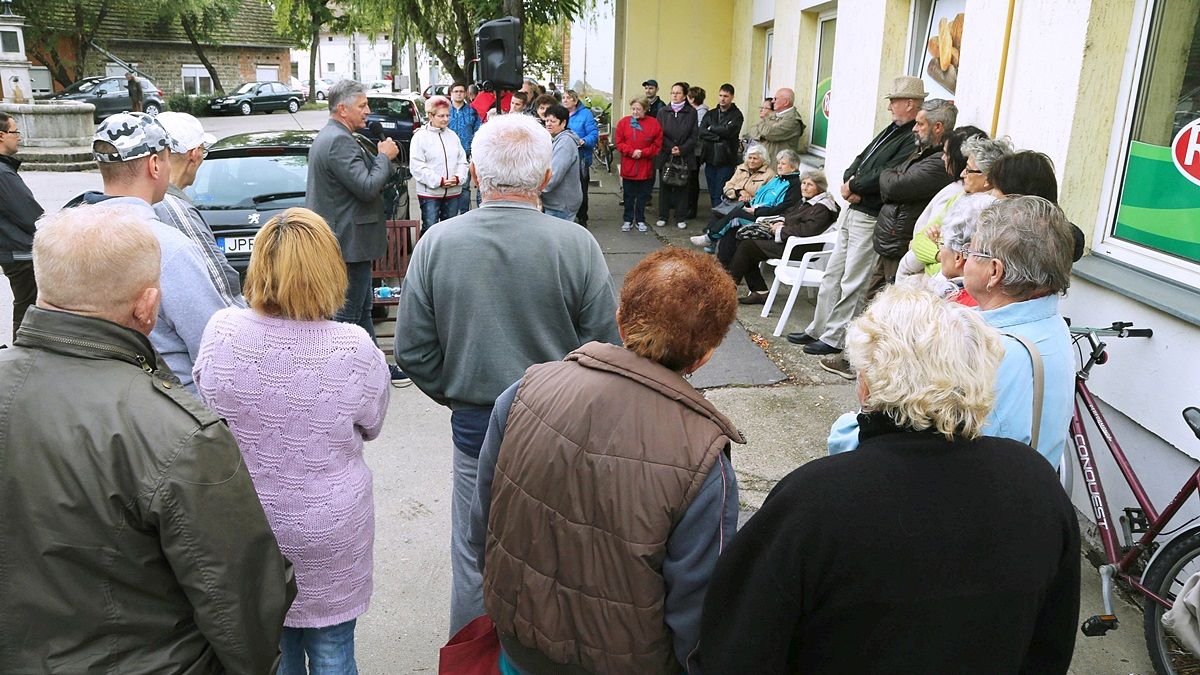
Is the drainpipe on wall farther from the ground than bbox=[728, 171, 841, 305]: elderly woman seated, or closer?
farther from the ground

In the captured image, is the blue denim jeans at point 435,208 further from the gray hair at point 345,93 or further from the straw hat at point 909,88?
the straw hat at point 909,88

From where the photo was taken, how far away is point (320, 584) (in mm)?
2346

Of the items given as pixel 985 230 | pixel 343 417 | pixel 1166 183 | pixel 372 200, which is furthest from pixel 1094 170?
pixel 372 200

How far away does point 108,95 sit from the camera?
3069cm

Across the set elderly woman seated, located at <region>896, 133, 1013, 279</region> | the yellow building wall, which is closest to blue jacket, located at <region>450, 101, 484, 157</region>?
the yellow building wall

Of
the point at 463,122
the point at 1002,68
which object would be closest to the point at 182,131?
the point at 1002,68

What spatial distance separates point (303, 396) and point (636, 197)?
8.99m

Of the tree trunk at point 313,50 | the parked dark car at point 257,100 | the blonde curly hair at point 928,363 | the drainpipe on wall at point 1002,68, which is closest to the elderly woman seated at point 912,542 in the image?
the blonde curly hair at point 928,363

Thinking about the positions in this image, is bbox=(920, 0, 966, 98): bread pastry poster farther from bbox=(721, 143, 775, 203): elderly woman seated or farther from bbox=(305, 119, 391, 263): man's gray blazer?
bbox=(305, 119, 391, 263): man's gray blazer

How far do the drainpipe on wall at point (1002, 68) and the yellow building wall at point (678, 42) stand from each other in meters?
8.62

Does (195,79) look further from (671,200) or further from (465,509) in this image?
(465,509)

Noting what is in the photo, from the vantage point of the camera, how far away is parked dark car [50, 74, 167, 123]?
30.0 meters

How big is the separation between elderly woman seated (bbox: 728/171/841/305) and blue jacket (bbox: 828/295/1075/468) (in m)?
4.71

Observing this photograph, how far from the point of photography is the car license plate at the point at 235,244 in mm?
6449
